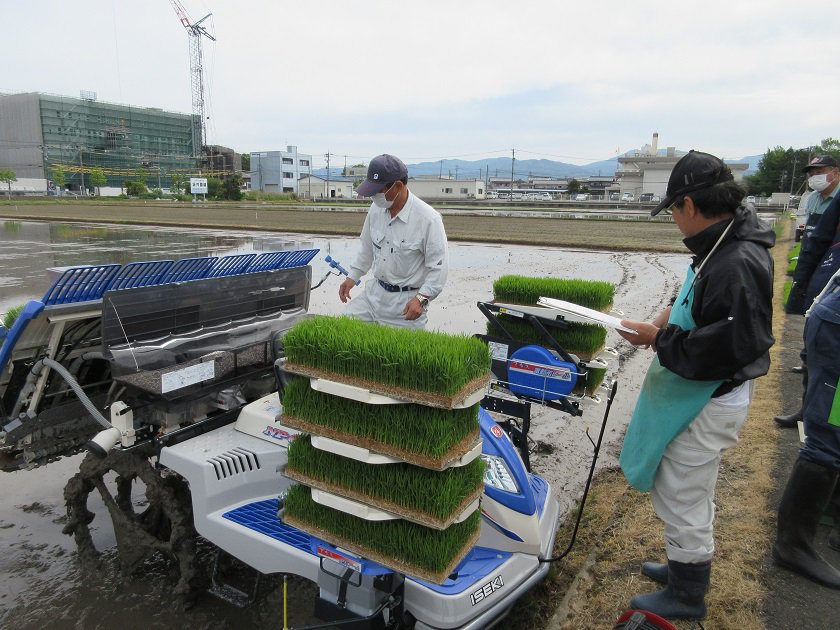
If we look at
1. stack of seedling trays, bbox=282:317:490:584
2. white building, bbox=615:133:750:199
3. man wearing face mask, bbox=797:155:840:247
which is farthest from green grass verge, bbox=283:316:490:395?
white building, bbox=615:133:750:199

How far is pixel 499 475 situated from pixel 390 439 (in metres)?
1.08

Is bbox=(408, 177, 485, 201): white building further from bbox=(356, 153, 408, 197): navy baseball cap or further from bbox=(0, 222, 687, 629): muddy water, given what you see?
bbox=(356, 153, 408, 197): navy baseball cap

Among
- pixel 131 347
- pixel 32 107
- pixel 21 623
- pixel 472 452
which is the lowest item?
pixel 21 623

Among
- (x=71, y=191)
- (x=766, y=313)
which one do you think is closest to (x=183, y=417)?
(x=766, y=313)

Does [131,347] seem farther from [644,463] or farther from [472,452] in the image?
[644,463]

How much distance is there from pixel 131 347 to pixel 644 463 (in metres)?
2.53

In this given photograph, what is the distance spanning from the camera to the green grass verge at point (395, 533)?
201cm

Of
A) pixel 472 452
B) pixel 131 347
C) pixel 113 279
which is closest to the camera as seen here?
pixel 472 452

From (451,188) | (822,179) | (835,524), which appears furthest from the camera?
(451,188)

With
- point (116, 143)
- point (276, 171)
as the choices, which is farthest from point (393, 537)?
point (116, 143)

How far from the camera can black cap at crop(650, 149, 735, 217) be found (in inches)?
85.3

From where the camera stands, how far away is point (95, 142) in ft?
350

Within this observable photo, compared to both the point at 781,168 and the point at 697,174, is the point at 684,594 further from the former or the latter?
the point at 781,168

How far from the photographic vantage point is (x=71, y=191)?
9150cm
